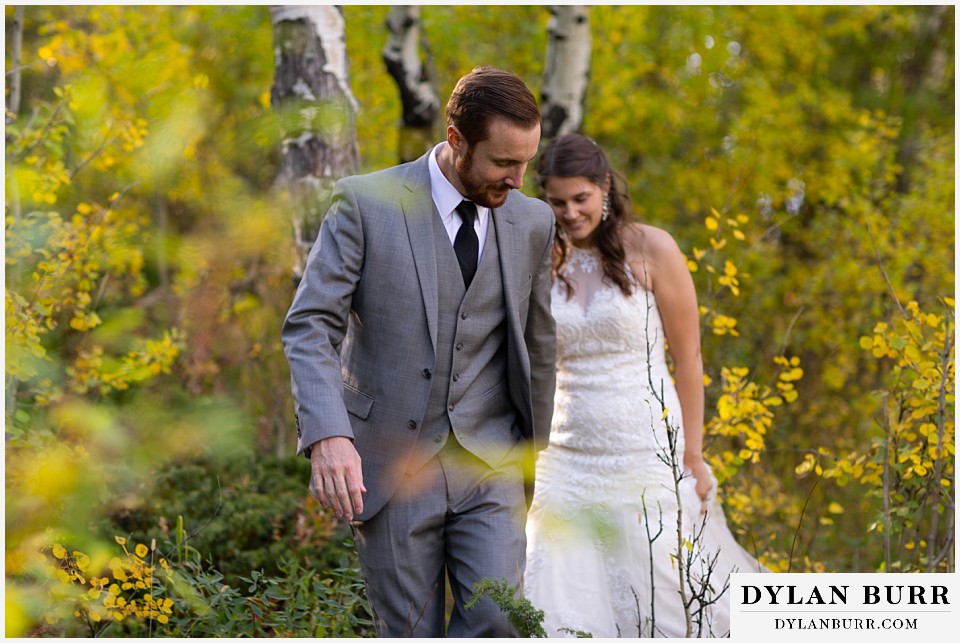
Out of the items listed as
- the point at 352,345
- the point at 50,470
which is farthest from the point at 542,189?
the point at 50,470

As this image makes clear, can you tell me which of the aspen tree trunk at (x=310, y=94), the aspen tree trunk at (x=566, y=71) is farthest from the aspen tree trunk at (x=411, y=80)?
the aspen tree trunk at (x=310, y=94)

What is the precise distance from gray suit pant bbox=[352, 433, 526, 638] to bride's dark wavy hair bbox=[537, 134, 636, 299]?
113 centimetres

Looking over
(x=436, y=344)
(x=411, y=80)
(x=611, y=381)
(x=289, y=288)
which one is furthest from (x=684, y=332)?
(x=289, y=288)

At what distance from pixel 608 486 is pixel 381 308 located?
1363mm

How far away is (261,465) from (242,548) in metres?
0.94

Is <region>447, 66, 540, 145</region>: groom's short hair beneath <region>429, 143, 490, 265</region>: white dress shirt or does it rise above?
above

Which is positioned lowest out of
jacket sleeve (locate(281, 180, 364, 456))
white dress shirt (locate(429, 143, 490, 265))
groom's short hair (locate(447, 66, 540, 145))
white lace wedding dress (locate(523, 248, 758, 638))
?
white lace wedding dress (locate(523, 248, 758, 638))

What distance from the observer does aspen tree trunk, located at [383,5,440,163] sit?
17.8 ft

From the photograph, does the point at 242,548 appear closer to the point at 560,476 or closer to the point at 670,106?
the point at 560,476

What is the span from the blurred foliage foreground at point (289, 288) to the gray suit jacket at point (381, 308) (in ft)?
1.00

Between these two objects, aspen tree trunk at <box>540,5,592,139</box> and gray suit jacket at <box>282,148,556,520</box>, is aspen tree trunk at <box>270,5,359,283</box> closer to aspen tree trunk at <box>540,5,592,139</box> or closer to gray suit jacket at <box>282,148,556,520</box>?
gray suit jacket at <box>282,148,556,520</box>

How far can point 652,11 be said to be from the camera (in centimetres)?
1043

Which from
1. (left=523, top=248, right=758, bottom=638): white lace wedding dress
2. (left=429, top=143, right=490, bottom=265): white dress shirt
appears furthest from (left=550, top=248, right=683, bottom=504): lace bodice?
(left=429, top=143, right=490, bottom=265): white dress shirt

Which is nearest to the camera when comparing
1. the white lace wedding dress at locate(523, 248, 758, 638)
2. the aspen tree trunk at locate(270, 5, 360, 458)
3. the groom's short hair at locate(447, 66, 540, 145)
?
the groom's short hair at locate(447, 66, 540, 145)
